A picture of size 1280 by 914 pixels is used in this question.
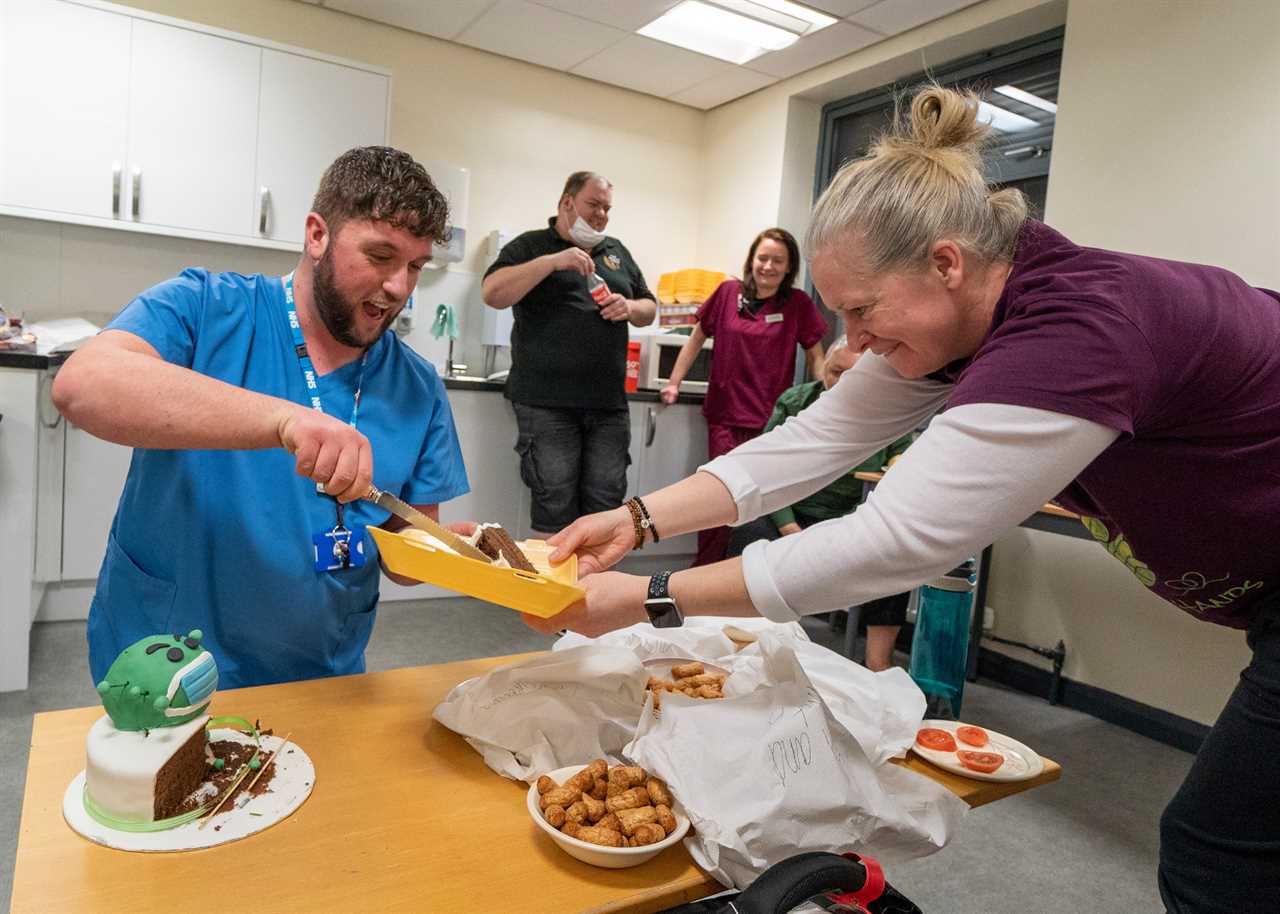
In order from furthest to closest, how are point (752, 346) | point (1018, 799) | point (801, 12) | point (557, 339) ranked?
point (752, 346), point (801, 12), point (557, 339), point (1018, 799)

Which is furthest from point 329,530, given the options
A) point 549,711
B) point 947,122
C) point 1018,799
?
point 1018,799

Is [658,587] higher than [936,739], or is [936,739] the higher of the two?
[658,587]

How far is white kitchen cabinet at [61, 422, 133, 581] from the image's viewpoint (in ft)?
10.3

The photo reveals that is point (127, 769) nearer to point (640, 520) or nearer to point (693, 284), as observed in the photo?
point (640, 520)

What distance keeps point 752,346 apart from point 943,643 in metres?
1.72

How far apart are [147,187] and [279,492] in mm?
2925

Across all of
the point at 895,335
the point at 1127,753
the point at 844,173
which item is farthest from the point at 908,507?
the point at 1127,753

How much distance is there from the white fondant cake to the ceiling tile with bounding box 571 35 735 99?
13.5ft

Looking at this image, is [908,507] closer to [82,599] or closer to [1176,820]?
[1176,820]

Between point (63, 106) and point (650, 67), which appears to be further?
point (650, 67)

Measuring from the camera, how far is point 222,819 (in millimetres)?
852

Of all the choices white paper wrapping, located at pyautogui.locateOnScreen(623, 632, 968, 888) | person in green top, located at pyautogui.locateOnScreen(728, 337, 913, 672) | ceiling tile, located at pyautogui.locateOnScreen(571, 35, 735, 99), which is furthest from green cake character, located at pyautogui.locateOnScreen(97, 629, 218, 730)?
ceiling tile, located at pyautogui.locateOnScreen(571, 35, 735, 99)

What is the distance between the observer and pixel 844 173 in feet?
3.76

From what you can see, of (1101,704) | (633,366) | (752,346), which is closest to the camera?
(1101,704)
